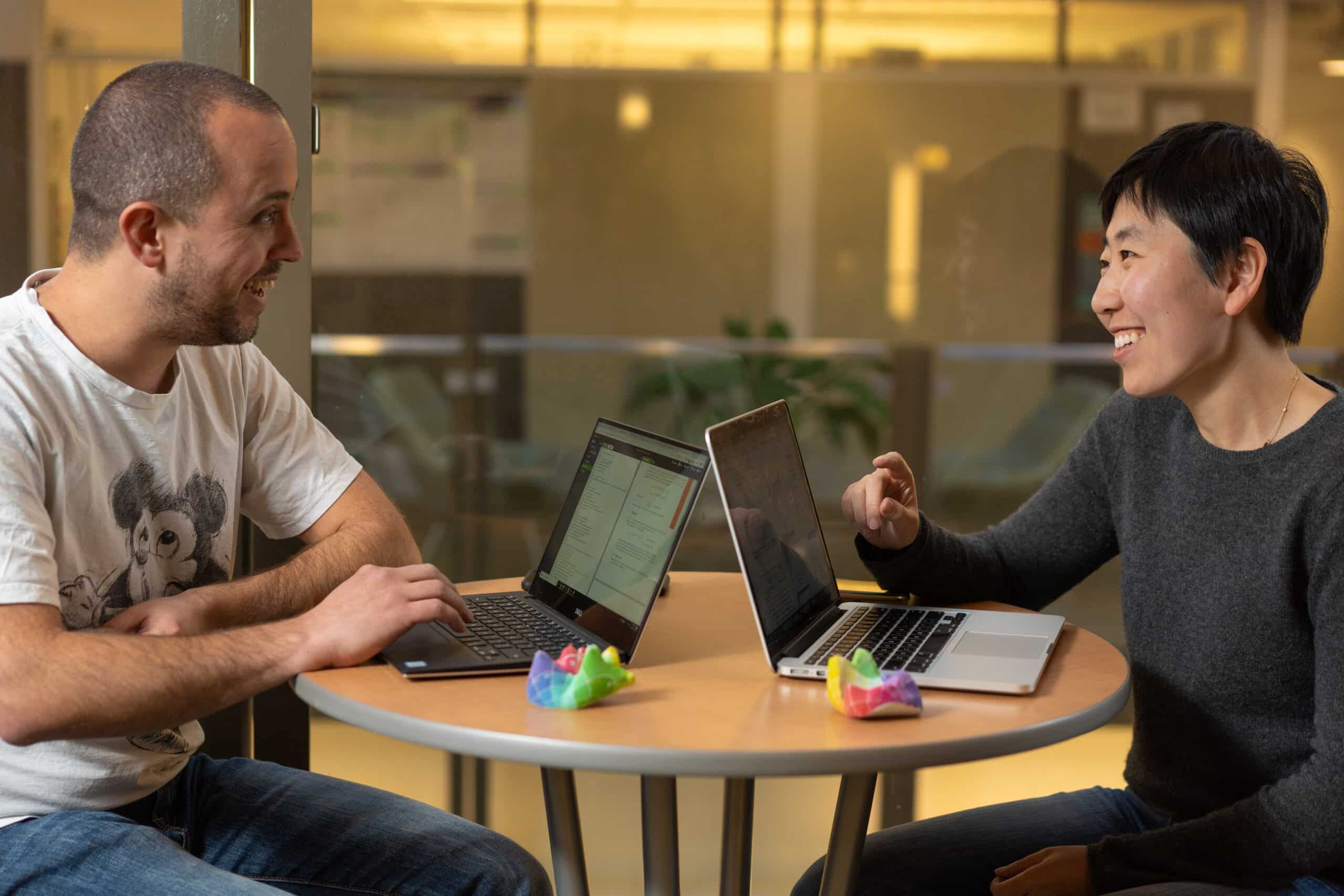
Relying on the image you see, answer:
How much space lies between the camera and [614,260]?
2.73m

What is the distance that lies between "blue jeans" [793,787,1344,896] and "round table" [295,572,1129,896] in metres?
0.22

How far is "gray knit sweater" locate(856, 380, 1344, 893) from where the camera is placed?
1.52m

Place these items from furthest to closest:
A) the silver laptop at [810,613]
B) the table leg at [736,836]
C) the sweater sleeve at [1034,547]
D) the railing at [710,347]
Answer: the railing at [710,347], the sweater sleeve at [1034,547], the table leg at [736,836], the silver laptop at [810,613]

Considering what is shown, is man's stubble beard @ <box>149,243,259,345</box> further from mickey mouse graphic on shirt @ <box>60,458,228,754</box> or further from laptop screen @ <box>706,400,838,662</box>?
laptop screen @ <box>706,400,838,662</box>

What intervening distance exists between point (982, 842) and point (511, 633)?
2.41ft

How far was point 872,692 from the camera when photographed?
1334mm

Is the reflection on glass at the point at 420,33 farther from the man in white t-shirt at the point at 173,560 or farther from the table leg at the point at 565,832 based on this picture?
the table leg at the point at 565,832

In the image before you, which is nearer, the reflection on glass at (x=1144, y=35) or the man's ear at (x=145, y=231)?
the man's ear at (x=145, y=231)

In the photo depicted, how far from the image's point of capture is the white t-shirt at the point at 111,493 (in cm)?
154

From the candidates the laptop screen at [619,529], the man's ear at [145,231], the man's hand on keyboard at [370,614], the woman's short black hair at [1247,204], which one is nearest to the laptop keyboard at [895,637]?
the laptop screen at [619,529]

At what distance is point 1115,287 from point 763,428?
53cm

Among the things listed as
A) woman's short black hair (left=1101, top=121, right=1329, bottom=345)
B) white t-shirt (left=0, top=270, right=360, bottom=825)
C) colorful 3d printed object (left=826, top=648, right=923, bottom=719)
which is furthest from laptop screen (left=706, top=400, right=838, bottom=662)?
white t-shirt (left=0, top=270, right=360, bottom=825)

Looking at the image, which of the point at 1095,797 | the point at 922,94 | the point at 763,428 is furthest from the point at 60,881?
the point at 922,94

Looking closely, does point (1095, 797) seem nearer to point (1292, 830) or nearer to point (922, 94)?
point (1292, 830)
